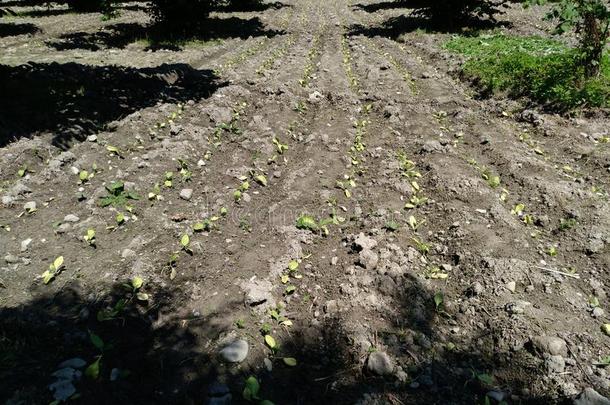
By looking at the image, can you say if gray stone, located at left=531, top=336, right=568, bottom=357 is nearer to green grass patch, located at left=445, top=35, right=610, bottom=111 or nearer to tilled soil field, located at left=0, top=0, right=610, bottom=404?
tilled soil field, located at left=0, top=0, right=610, bottom=404

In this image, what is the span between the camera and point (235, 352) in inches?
136

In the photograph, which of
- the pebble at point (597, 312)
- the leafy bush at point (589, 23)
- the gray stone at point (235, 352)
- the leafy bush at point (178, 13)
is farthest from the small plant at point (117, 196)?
the leafy bush at point (178, 13)

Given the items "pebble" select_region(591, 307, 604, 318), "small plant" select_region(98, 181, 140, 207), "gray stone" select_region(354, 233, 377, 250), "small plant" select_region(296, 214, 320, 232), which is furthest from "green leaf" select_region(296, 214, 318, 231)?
"pebble" select_region(591, 307, 604, 318)

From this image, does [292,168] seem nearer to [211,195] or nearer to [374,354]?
[211,195]

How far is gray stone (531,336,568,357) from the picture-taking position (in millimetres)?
3400

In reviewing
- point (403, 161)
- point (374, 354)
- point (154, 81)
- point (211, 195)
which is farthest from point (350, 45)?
point (374, 354)

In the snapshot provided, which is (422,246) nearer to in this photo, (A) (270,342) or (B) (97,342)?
(A) (270,342)

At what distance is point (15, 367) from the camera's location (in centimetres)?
319

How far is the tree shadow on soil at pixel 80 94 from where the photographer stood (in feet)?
23.2

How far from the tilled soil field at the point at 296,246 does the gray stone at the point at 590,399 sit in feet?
0.23

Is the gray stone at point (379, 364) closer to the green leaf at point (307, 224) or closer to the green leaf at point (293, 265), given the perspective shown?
the green leaf at point (293, 265)

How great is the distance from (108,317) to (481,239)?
4050 mm

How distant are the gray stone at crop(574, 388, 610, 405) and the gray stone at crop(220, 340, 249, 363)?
8.53 feet

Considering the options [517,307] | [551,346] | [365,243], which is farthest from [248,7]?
[551,346]
